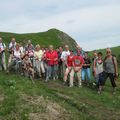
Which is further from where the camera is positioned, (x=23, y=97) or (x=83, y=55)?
(x=83, y=55)

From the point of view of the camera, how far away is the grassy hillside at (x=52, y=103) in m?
17.3

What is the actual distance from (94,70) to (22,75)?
5119 millimetres

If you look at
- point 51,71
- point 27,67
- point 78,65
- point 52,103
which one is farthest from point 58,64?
point 52,103

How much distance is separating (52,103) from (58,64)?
386 inches

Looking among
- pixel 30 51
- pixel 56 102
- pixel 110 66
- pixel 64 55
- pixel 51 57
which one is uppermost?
pixel 30 51

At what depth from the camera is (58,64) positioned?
2867cm

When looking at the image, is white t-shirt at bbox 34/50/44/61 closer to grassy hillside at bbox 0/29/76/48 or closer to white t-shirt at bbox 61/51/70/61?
white t-shirt at bbox 61/51/70/61

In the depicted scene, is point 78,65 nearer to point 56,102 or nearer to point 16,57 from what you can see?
point 16,57

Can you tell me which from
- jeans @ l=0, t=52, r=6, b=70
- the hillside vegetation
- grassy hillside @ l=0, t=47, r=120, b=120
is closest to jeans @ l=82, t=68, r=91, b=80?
the hillside vegetation

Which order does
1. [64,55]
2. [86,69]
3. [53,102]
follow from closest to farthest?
[53,102], [86,69], [64,55]

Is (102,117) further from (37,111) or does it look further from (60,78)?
(60,78)

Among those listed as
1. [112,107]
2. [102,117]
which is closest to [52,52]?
[112,107]

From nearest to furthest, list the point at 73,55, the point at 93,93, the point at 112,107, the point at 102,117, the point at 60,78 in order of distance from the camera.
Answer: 1. the point at 102,117
2. the point at 112,107
3. the point at 93,93
4. the point at 73,55
5. the point at 60,78

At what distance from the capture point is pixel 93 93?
24.5 meters
